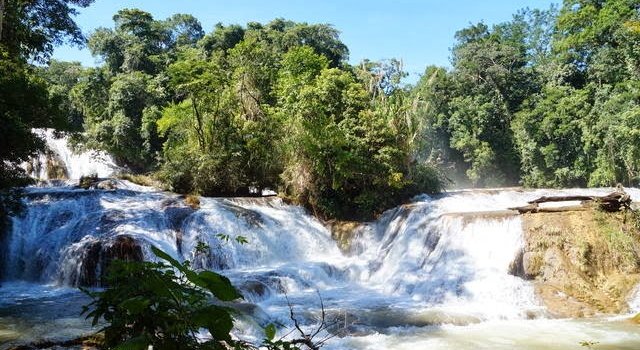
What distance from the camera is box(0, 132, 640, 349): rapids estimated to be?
7.99m

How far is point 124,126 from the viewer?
26.9 meters

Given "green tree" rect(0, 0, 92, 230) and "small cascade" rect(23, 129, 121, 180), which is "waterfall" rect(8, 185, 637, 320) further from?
"small cascade" rect(23, 129, 121, 180)

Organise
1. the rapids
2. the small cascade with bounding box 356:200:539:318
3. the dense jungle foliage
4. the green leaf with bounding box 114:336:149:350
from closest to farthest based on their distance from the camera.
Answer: the green leaf with bounding box 114:336:149:350 < the rapids < the small cascade with bounding box 356:200:539:318 < the dense jungle foliage

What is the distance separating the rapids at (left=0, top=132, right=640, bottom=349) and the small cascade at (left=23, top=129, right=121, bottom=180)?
6.54m

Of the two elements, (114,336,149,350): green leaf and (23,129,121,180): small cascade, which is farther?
(23,129,121,180): small cascade

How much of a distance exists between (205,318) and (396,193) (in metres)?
16.2

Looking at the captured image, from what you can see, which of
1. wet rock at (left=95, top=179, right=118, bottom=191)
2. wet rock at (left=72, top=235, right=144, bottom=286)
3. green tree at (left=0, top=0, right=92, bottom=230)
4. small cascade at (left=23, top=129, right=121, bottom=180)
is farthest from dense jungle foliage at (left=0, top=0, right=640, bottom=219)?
wet rock at (left=72, top=235, right=144, bottom=286)

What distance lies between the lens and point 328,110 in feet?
58.5

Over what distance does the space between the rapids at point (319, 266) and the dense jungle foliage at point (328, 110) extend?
83.9 inches

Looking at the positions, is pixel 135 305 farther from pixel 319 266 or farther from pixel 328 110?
pixel 328 110

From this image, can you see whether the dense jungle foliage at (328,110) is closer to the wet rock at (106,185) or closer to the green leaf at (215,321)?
the wet rock at (106,185)

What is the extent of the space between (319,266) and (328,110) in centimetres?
685

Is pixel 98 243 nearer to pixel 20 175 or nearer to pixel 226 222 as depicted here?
pixel 20 175

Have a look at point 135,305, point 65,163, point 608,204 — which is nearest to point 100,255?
point 135,305
